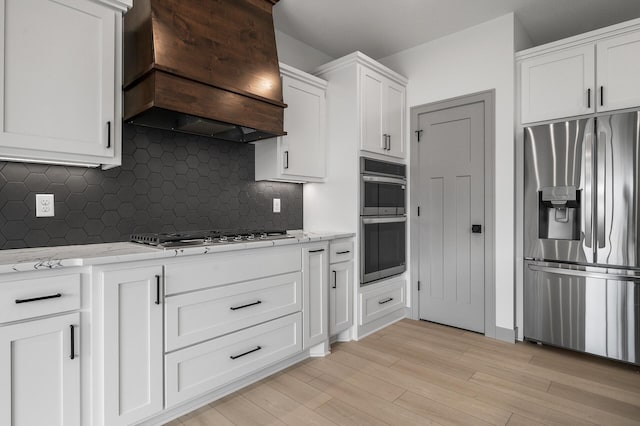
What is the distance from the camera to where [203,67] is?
209cm

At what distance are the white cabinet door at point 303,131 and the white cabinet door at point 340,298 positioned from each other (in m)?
0.87

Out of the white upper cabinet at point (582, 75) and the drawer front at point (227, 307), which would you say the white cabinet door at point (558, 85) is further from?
the drawer front at point (227, 307)

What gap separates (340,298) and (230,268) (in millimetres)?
1165

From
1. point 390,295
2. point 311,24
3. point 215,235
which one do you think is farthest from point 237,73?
point 390,295

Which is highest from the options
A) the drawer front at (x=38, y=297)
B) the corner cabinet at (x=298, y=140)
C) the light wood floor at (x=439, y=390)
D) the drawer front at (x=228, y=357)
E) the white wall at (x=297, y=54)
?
the white wall at (x=297, y=54)

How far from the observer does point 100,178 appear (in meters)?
2.12

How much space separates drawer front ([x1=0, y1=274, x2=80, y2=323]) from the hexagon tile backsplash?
62 cm

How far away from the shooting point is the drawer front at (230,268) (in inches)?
72.0

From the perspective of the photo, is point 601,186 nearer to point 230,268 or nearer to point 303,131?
point 303,131

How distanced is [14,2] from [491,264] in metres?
3.57

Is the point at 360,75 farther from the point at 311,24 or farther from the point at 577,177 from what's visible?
the point at 577,177

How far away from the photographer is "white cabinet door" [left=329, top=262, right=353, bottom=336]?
2.82 m

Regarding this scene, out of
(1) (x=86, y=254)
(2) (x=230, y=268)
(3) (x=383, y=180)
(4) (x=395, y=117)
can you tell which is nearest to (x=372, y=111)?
(4) (x=395, y=117)

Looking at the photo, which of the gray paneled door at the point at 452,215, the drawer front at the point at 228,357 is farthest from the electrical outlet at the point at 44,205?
the gray paneled door at the point at 452,215
